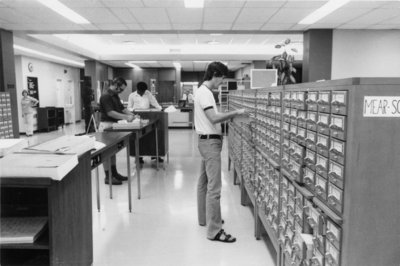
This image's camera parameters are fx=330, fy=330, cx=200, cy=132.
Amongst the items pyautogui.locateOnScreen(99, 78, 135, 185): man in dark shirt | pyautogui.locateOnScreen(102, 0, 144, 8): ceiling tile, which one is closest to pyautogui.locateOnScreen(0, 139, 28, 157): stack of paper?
pyautogui.locateOnScreen(99, 78, 135, 185): man in dark shirt

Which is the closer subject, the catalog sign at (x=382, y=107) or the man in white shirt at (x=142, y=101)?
the catalog sign at (x=382, y=107)

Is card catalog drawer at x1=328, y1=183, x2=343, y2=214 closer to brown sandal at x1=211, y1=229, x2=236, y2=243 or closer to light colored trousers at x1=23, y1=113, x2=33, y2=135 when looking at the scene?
brown sandal at x1=211, y1=229, x2=236, y2=243

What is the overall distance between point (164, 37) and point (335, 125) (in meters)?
8.15

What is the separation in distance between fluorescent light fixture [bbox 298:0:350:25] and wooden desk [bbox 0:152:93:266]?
15.6 ft

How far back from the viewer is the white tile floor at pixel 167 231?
2486 millimetres

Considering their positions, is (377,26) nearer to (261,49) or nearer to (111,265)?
(261,49)

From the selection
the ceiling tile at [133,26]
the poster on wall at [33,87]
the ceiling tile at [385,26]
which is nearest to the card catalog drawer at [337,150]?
the ceiling tile at [133,26]

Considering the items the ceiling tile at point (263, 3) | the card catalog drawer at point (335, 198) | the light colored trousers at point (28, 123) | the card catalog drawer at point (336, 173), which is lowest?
the light colored trousers at point (28, 123)

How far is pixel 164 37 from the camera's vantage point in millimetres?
8859

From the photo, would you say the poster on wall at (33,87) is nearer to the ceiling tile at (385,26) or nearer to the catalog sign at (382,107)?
the ceiling tile at (385,26)

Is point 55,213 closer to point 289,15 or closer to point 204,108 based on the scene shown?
point 204,108

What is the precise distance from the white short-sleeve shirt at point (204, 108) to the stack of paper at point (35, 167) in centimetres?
145

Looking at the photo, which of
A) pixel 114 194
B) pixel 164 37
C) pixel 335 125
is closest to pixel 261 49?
pixel 164 37

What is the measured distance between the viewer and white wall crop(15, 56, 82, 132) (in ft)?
35.0
